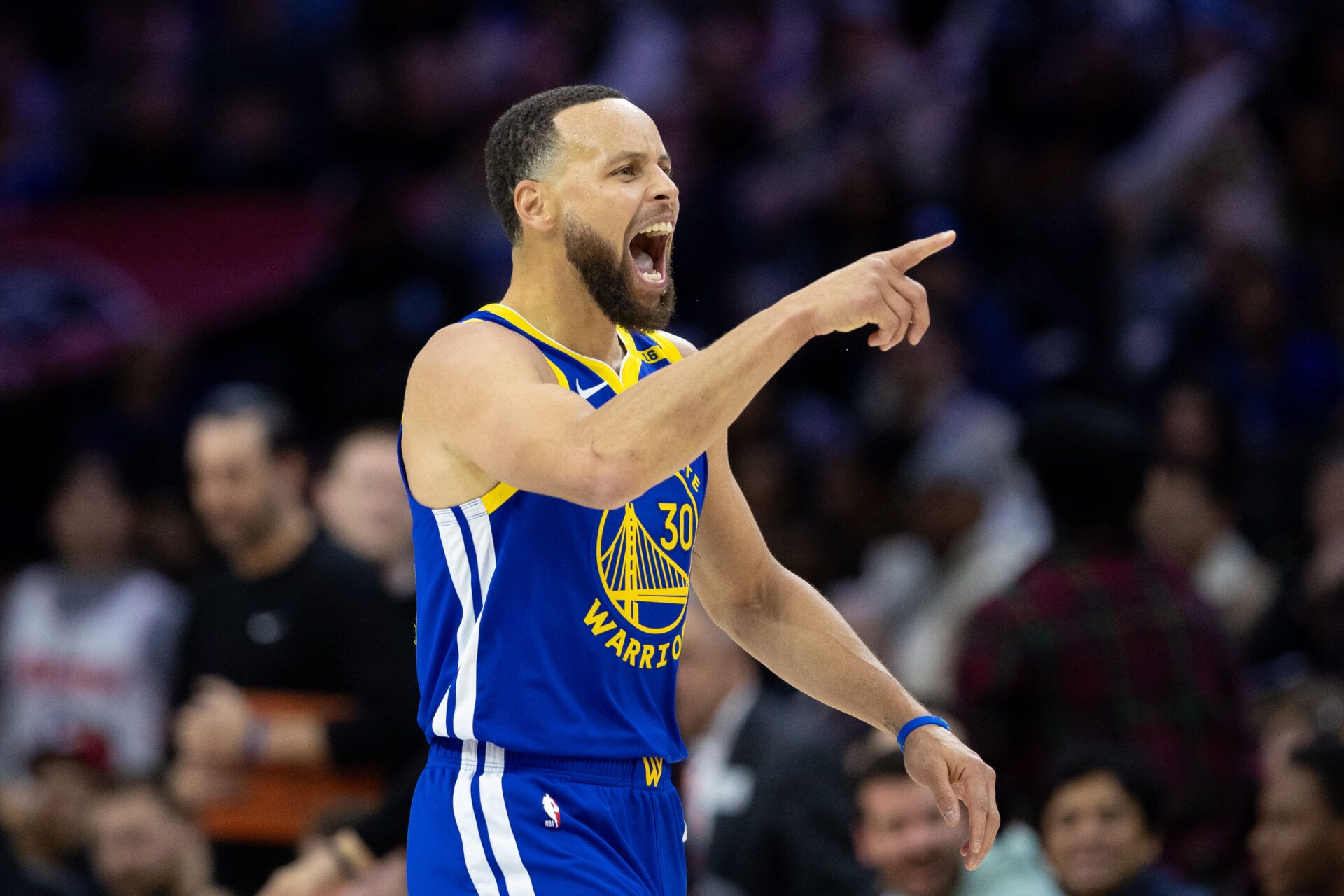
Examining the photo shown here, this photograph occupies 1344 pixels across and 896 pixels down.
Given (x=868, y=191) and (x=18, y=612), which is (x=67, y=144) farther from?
(x=868, y=191)

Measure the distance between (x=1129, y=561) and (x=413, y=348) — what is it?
617cm

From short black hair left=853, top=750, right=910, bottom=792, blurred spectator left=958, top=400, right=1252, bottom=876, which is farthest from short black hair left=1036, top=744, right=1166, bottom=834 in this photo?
short black hair left=853, top=750, right=910, bottom=792

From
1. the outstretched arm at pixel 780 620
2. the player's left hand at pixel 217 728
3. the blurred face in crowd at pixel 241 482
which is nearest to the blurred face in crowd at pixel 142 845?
the player's left hand at pixel 217 728

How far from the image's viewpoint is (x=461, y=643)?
3.60m

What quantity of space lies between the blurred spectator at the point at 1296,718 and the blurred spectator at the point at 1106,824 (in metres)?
1.03

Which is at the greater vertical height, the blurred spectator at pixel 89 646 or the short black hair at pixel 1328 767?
the blurred spectator at pixel 89 646

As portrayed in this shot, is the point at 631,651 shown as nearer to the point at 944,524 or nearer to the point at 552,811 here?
the point at 552,811

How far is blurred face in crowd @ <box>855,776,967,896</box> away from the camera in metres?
5.89

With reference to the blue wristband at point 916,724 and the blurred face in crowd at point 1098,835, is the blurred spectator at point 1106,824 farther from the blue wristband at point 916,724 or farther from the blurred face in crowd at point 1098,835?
the blue wristband at point 916,724

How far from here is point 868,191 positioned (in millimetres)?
11109

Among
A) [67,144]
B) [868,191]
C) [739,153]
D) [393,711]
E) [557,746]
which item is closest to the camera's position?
[557,746]

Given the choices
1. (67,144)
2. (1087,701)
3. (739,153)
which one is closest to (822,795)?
(1087,701)

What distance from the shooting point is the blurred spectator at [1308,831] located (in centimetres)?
593

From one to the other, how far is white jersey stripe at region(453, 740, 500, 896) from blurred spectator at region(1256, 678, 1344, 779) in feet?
12.1
